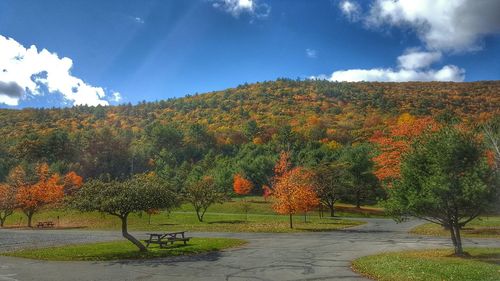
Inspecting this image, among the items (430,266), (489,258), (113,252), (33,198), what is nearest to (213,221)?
(33,198)

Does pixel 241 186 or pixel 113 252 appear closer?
pixel 113 252

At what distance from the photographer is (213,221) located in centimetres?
5481

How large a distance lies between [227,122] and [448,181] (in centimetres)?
14268

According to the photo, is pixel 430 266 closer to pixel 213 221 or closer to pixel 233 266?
pixel 233 266

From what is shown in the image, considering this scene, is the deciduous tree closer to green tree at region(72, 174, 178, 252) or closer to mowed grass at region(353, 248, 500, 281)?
green tree at region(72, 174, 178, 252)

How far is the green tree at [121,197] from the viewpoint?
2392cm

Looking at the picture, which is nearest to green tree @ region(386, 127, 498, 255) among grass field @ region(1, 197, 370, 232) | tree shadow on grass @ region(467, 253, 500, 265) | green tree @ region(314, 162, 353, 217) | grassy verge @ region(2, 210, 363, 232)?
tree shadow on grass @ region(467, 253, 500, 265)

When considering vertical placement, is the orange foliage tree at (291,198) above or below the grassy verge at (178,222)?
above

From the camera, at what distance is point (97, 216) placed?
5884 centimetres

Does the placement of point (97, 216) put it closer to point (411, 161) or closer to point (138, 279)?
point (138, 279)

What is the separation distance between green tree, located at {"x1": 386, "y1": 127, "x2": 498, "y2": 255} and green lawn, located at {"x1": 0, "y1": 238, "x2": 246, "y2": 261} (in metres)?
13.0

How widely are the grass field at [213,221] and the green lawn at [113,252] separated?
1403 cm

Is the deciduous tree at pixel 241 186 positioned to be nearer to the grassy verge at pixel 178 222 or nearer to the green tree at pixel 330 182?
the green tree at pixel 330 182

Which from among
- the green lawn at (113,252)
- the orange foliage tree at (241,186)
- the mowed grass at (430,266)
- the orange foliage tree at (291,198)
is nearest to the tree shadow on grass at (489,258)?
the mowed grass at (430,266)
